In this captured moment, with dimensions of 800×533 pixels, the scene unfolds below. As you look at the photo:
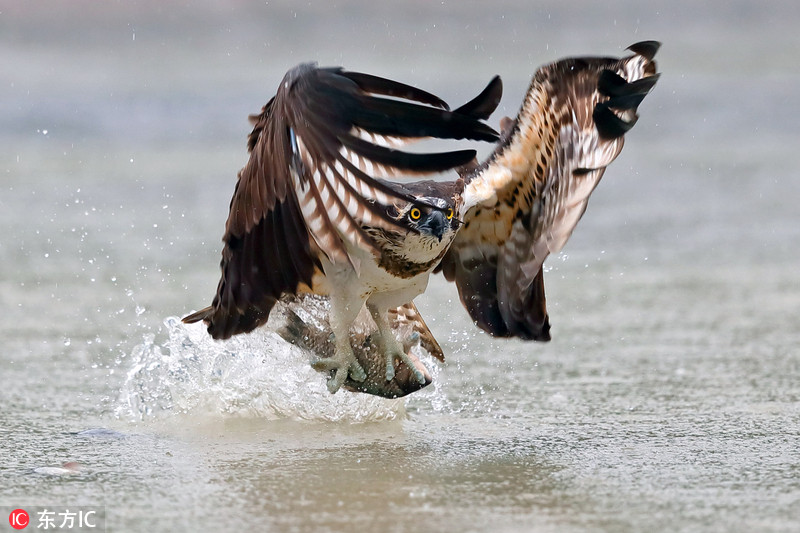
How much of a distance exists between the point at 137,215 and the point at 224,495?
5.51 m

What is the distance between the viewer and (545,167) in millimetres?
4871

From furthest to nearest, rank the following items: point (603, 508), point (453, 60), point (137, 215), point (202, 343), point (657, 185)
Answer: point (453, 60), point (657, 185), point (137, 215), point (202, 343), point (603, 508)

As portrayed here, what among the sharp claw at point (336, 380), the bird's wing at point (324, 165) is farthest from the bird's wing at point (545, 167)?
the sharp claw at point (336, 380)

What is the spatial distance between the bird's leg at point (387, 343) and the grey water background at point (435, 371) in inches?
7.5

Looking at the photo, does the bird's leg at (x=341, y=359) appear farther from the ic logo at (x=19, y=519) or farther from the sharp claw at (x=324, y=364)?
the ic logo at (x=19, y=519)

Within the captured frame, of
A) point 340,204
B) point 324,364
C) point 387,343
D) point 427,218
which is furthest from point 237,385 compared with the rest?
point 340,204

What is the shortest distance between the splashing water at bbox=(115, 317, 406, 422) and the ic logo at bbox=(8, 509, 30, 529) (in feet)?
4.17

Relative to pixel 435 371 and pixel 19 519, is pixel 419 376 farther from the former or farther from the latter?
pixel 19 519

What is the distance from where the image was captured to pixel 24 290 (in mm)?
6926

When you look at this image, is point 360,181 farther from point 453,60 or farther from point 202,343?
point 453,60

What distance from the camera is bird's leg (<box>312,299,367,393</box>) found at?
4961mm

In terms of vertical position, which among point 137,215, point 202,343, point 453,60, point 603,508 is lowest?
point 603,508

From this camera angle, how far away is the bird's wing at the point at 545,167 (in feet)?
15.5

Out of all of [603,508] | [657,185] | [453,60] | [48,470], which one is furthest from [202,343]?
[453,60]
